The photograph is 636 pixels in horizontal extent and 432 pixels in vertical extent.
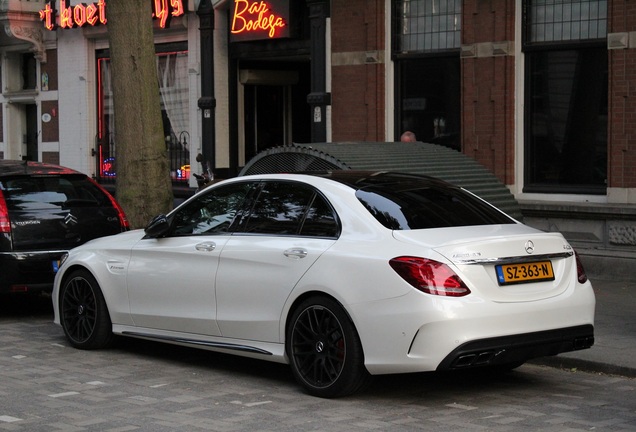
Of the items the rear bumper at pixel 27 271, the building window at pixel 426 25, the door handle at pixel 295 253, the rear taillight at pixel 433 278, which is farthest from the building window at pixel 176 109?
the rear taillight at pixel 433 278

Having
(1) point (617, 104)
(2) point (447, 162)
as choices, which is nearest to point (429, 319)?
(2) point (447, 162)

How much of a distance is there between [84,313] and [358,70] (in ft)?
28.0

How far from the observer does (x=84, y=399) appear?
779cm

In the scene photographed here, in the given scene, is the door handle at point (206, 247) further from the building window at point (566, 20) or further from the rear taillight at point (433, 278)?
the building window at point (566, 20)

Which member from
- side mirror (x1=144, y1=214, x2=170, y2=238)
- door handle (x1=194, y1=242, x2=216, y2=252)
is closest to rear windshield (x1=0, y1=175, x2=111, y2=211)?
side mirror (x1=144, y1=214, x2=170, y2=238)

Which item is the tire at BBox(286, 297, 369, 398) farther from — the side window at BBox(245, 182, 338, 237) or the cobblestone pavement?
the side window at BBox(245, 182, 338, 237)

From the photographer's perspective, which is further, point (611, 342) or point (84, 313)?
point (84, 313)

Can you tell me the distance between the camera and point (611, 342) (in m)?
9.55

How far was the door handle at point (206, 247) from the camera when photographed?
8.63 metres

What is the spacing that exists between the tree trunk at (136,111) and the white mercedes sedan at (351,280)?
387 centimetres

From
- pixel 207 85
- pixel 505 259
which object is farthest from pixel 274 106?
pixel 505 259

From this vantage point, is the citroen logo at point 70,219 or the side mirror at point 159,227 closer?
the side mirror at point 159,227

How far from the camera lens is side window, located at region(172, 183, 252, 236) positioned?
8.82m

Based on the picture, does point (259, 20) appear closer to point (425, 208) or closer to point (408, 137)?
point (408, 137)
